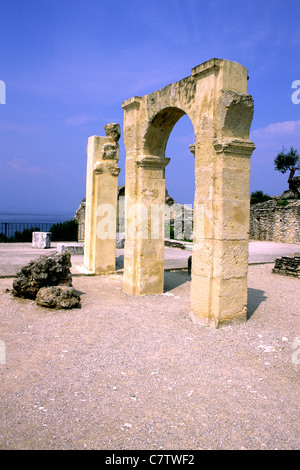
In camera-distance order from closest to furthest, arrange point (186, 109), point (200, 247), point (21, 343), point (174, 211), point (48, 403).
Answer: point (48, 403) → point (21, 343) → point (200, 247) → point (186, 109) → point (174, 211)

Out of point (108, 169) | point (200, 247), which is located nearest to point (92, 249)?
point (108, 169)

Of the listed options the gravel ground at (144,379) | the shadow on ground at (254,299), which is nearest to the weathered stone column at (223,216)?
the gravel ground at (144,379)

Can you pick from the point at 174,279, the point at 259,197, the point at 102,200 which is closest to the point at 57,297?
the point at 174,279

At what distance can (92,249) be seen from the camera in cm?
950

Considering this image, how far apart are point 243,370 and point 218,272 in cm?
159

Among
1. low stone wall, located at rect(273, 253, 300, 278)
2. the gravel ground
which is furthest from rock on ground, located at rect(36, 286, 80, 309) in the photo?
low stone wall, located at rect(273, 253, 300, 278)

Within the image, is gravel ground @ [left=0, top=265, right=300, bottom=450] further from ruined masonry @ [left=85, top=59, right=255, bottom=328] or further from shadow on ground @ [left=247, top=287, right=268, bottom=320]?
ruined masonry @ [left=85, top=59, right=255, bottom=328]

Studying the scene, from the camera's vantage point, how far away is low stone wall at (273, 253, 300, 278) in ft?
31.9

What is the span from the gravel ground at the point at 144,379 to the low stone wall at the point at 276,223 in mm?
15088

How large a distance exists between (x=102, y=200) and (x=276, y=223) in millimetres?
14584

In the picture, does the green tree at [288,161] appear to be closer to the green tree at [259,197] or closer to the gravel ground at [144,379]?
the green tree at [259,197]

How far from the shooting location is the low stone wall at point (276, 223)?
65.7 ft

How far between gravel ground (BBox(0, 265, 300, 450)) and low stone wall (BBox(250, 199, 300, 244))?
15.1 meters
